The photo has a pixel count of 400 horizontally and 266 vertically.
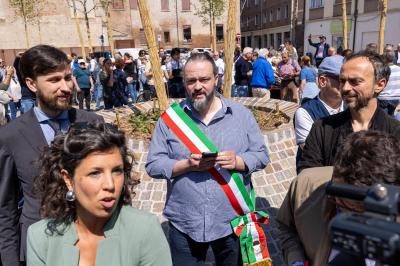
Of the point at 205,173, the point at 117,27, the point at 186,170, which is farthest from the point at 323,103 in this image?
the point at 117,27

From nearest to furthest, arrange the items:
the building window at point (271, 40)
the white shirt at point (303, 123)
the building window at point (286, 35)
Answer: the white shirt at point (303, 123)
the building window at point (286, 35)
the building window at point (271, 40)

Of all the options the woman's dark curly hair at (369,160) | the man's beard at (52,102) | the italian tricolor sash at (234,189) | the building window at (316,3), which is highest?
the building window at (316,3)

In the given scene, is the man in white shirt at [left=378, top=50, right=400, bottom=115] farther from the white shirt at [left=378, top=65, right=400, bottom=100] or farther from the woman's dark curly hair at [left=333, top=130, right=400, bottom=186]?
the woman's dark curly hair at [left=333, top=130, right=400, bottom=186]

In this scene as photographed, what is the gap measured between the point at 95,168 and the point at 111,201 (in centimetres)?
16

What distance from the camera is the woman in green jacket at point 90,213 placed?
170 cm

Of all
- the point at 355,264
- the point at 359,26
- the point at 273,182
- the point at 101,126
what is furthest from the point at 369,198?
the point at 359,26

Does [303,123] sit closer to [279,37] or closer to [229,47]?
[229,47]

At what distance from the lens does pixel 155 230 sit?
5.82ft

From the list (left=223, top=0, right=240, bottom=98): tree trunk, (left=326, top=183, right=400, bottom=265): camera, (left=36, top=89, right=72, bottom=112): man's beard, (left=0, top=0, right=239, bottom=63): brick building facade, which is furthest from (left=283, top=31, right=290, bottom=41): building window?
(left=326, top=183, right=400, bottom=265): camera

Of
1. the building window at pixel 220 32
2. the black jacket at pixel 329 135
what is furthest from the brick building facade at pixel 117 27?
the black jacket at pixel 329 135

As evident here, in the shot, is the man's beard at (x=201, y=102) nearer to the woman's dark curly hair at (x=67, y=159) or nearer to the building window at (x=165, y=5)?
the woman's dark curly hair at (x=67, y=159)

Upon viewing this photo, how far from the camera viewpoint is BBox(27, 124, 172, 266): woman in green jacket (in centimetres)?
170

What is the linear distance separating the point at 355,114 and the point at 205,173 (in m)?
0.95

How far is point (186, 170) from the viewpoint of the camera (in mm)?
2346
